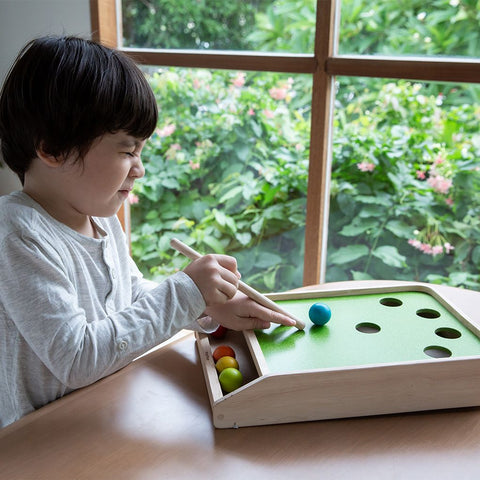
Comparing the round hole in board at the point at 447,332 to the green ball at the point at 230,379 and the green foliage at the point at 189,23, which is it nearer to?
the green ball at the point at 230,379

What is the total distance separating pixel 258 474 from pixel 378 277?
123cm

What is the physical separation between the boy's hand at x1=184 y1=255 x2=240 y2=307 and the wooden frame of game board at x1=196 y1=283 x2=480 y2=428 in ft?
0.43

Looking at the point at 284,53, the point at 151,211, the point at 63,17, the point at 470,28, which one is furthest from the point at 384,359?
the point at 63,17

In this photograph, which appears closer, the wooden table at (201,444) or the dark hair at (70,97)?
the wooden table at (201,444)

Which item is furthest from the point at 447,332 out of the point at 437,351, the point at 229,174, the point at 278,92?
the point at 229,174

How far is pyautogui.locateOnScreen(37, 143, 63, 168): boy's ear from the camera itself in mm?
894

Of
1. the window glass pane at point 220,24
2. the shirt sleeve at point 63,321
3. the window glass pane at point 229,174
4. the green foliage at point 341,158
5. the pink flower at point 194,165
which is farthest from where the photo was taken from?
the pink flower at point 194,165

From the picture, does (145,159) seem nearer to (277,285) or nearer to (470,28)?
(277,285)

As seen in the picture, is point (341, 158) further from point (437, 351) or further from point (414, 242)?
point (437, 351)

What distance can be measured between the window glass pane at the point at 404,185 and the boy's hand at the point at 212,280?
99 centimetres

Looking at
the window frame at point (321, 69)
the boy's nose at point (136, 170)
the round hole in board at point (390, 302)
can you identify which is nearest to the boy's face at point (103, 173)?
Result: the boy's nose at point (136, 170)

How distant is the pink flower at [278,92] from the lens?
1886 millimetres

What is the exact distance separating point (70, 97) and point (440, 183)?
47.1 inches

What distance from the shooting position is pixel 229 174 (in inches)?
81.9
